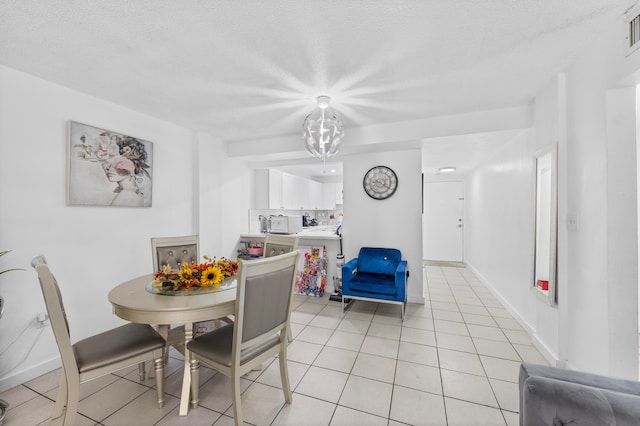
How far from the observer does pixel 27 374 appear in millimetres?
2041

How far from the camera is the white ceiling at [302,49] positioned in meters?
1.46

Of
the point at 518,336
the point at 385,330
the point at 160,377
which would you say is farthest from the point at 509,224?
the point at 160,377

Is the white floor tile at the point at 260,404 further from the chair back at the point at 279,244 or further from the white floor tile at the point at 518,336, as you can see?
the white floor tile at the point at 518,336

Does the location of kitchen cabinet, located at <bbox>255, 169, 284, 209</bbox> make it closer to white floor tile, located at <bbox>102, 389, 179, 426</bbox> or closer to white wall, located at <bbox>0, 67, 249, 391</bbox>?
white wall, located at <bbox>0, 67, 249, 391</bbox>

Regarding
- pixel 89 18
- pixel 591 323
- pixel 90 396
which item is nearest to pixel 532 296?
pixel 591 323

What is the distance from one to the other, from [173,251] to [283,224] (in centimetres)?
210

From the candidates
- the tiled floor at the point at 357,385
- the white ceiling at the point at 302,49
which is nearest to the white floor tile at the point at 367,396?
the tiled floor at the point at 357,385

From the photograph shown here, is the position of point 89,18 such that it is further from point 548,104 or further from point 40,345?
point 548,104

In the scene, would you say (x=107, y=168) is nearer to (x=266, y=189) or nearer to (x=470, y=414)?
(x=266, y=189)

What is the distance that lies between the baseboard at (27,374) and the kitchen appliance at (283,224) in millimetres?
2928

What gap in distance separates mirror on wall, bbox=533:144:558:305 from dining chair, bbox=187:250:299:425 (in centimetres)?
217

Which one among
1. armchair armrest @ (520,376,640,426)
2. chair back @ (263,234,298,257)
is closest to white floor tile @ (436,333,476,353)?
chair back @ (263,234,298,257)

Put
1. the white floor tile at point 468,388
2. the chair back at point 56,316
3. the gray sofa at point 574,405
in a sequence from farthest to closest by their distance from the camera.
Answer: the white floor tile at point 468,388 < the chair back at point 56,316 < the gray sofa at point 574,405

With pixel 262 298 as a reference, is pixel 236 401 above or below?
below
